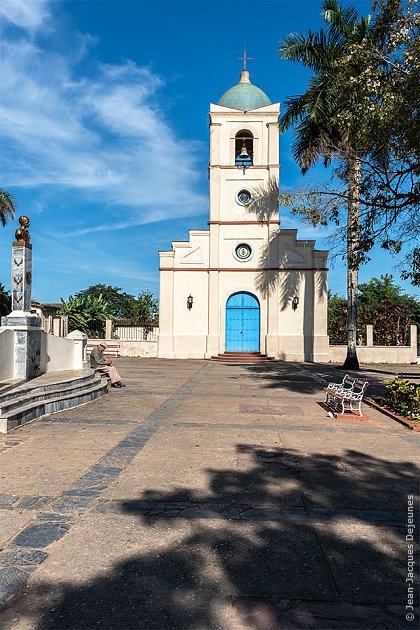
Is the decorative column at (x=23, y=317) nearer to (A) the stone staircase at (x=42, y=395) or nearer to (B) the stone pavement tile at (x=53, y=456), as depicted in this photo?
(A) the stone staircase at (x=42, y=395)

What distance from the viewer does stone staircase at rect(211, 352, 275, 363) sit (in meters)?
24.0

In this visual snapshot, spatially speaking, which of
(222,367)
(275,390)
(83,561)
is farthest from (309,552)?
(222,367)

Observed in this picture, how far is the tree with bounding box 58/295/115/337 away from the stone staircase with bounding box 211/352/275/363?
8.51m

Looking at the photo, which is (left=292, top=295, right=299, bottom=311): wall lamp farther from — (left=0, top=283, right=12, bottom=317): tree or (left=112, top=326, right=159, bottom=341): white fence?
(left=0, top=283, right=12, bottom=317): tree

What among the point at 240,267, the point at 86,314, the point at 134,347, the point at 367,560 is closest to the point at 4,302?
the point at 86,314

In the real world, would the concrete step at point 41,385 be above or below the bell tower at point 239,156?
below

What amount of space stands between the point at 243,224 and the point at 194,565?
22994mm

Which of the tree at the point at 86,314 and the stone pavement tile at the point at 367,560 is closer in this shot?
the stone pavement tile at the point at 367,560

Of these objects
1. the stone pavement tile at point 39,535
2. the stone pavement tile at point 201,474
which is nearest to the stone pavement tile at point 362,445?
the stone pavement tile at point 201,474

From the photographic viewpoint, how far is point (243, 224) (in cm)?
2527

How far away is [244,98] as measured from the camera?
26203 mm

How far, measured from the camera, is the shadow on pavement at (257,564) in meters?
2.76

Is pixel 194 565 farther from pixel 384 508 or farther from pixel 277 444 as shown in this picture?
pixel 277 444

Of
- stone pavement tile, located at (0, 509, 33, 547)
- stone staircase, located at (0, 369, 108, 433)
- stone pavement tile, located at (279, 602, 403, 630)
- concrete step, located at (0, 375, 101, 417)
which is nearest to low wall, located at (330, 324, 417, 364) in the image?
stone staircase, located at (0, 369, 108, 433)
